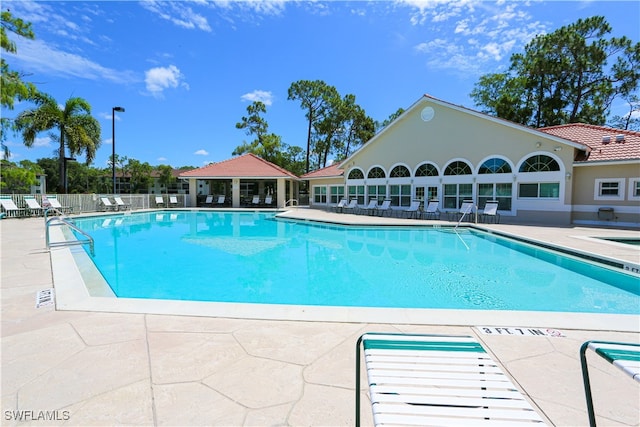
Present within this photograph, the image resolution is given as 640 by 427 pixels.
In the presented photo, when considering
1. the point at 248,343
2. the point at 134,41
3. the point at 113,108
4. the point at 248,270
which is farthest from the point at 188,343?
the point at 113,108

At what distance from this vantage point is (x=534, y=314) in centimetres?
378

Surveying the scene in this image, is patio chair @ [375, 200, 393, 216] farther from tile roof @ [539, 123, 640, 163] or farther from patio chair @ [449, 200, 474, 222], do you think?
tile roof @ [539, 123, 640, 163]

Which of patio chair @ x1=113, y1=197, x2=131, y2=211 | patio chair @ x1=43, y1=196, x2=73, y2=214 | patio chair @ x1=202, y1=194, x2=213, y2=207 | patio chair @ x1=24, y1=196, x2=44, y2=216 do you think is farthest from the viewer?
patio chair @ x1=202, y1=194, x2=213, y2=207

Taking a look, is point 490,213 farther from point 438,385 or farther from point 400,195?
point 438,385

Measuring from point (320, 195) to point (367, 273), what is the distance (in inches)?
772

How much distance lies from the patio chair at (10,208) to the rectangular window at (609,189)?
28.6 metres

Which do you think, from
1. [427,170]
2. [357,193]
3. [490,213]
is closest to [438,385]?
[490,213]

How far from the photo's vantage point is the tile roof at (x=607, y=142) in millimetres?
13023

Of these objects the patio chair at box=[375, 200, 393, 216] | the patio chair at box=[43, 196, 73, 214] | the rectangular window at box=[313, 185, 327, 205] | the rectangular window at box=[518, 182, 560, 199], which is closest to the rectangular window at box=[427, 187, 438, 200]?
the patio chair at box=[375, 200, 393, 216]

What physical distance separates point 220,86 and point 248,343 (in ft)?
89.0

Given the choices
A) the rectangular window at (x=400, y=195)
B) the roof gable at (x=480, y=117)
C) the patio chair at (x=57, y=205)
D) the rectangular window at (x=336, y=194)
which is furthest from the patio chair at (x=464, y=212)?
the patio chair at (x=57, y=205)

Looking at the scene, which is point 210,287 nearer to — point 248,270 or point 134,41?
point 248,270

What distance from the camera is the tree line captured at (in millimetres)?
21297

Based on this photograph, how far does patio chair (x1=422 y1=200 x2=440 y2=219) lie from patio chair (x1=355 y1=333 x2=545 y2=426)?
16344mm
